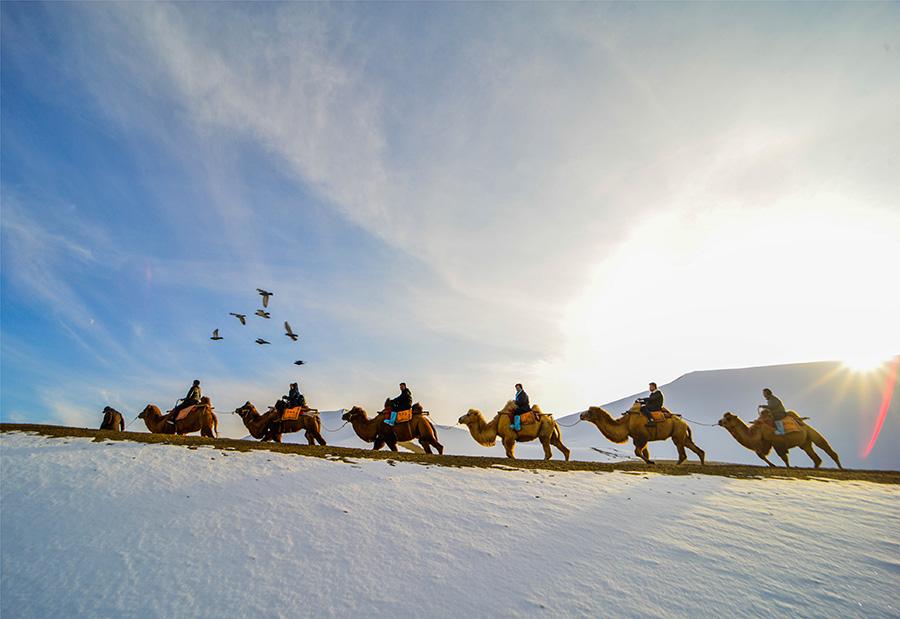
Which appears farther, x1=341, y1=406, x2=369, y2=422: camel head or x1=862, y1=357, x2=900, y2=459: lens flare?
x1=862, y1=357, x2=900, y2=459: lens flare

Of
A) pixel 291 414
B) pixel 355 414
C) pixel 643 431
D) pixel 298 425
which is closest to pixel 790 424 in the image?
pixel 643 431

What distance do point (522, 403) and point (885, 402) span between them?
2169 inches

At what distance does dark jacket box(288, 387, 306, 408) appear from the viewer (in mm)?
16812

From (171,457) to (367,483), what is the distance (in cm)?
443

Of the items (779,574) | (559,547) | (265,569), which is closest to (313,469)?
(265,569)

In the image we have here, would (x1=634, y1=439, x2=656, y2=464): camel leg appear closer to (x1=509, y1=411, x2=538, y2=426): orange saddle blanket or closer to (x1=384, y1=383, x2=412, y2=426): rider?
(x1=509, y1=411, x2=538, y2=426): orange saddle blanket

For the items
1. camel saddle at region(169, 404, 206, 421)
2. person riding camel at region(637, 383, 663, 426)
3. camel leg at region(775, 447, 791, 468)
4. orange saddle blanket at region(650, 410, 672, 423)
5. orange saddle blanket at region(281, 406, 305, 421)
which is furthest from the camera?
orange saddle blanket at region(281, 406, 305, 421)

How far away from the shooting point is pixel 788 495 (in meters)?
8.73

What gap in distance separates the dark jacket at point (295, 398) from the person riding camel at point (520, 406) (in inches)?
338

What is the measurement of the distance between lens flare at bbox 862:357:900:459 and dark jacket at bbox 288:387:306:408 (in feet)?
176

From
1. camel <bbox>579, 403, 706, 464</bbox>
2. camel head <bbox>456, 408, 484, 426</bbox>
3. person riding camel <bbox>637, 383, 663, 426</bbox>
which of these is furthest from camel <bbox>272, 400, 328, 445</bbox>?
person riding camel <bbox>637, 383, 663, 426</bbox>

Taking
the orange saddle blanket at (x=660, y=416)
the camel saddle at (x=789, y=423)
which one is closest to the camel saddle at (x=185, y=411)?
the orange saddle blanket at (x=660, y=416)

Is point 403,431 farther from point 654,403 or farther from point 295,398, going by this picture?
point 654,403

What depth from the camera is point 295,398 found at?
16938 mm
